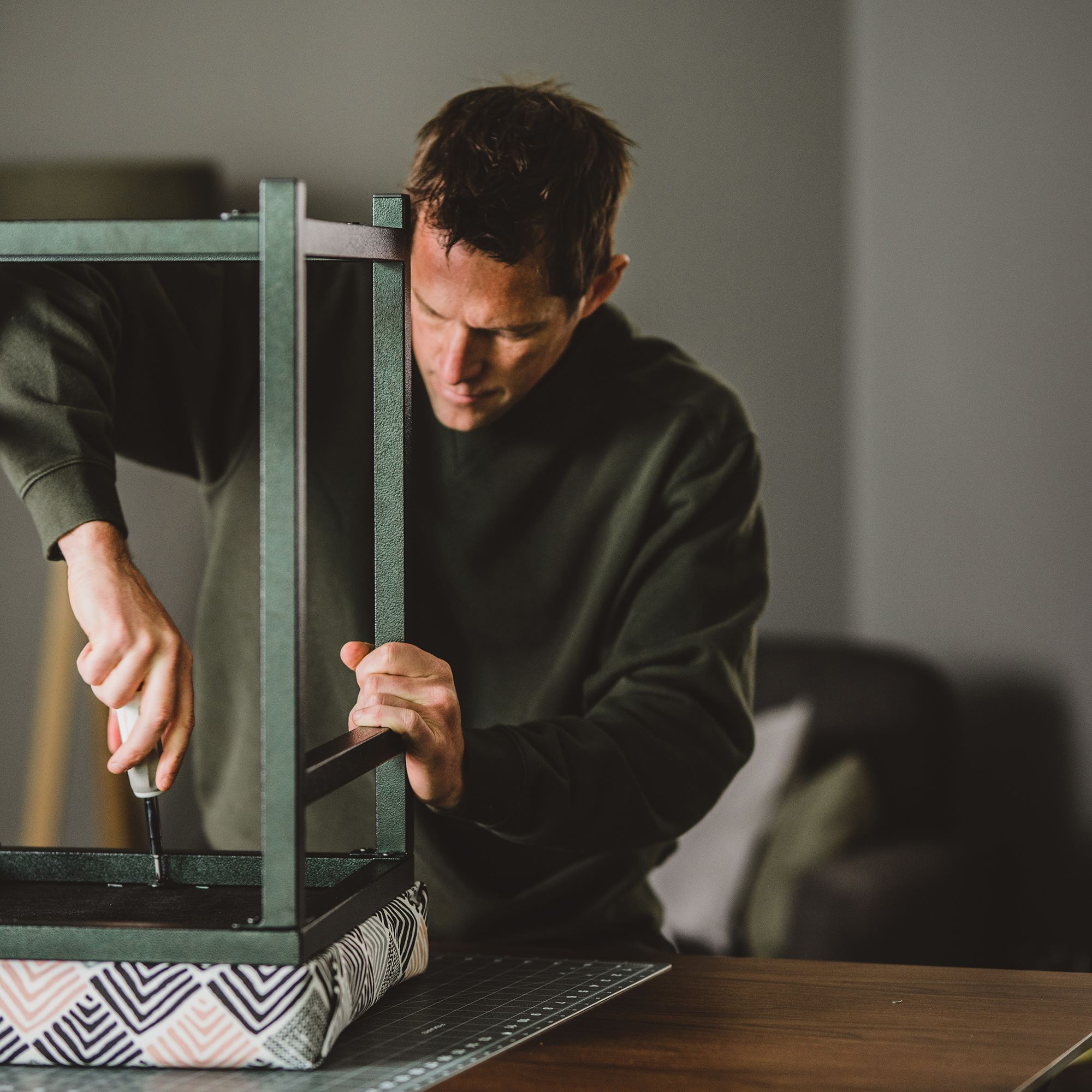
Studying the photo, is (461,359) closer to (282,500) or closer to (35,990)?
(282,500)

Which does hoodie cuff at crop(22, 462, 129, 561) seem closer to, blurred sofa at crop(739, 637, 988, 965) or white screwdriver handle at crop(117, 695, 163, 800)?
white screwdriver handle at crop(117, 695, 163, 800)

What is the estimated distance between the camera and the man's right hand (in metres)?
0.88

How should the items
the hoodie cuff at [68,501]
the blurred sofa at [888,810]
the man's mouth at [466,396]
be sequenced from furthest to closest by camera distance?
the blurred sofa at [888,810] < the man's mouth at [466,396] < the hoodie cuff at [68,501]

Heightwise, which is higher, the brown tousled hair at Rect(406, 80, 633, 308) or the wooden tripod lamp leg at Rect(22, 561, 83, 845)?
the brown tousled hair at Rect(406, 80, 633, 308)

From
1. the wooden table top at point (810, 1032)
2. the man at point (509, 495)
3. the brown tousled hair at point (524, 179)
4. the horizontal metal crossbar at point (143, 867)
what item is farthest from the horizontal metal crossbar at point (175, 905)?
the brown tousled hair at point (524, 179)

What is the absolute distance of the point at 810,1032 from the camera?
852mm

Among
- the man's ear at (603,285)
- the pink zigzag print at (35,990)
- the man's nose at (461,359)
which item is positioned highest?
the man's ear at (603,285)

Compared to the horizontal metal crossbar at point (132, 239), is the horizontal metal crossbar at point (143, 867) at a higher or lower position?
lower

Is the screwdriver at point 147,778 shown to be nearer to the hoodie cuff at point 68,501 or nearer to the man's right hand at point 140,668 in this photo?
the man's right hand at point 140,668

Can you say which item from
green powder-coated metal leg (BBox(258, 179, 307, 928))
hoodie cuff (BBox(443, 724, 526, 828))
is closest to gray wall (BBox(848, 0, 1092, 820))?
hoodie cuff (BBox(443, 724, 526, 828))

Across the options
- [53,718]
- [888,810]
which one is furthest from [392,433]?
[888,810]

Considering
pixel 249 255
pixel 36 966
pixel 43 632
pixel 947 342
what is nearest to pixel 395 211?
pixel 249 255

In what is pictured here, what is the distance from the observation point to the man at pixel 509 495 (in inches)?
45.5

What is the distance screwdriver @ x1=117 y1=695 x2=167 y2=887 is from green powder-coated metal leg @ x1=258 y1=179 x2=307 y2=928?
18 cm
